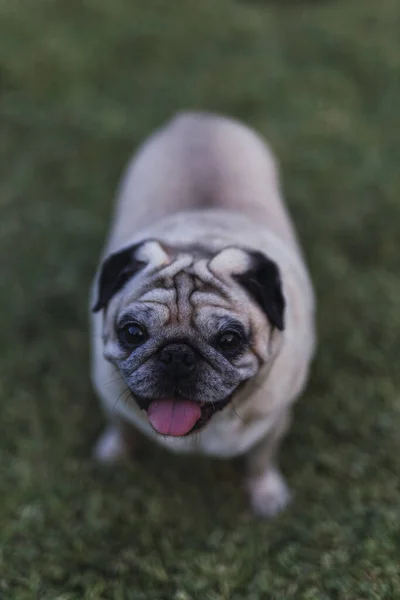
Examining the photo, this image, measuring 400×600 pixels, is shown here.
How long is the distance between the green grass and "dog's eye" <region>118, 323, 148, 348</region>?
1174 mm

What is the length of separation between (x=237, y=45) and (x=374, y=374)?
4687 millimetres

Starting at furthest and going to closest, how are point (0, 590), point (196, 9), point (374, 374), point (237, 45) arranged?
point (196, 9) → point (237, 45) → point (374, 374) → point (0, 590)

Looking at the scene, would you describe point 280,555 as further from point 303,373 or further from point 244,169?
point 244,169

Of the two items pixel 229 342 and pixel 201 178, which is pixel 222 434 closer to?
pixel 229 342

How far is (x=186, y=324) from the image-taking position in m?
2.37

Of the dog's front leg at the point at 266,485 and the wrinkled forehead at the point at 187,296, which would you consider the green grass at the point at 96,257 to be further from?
the wrinkled forehead at the point at 187,296

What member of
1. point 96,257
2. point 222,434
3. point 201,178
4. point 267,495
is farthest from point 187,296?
point 96,257

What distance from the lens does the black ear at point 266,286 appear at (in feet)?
8.05

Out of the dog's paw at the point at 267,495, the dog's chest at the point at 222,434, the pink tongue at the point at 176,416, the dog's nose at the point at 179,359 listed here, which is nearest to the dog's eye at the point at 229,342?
the dog's nose at the point at 179,359

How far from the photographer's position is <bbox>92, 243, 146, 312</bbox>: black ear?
8.30 ft

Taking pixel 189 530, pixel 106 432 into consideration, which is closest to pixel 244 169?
pixel 106 432

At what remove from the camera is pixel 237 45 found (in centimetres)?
699

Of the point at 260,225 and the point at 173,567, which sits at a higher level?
the point at 260,225

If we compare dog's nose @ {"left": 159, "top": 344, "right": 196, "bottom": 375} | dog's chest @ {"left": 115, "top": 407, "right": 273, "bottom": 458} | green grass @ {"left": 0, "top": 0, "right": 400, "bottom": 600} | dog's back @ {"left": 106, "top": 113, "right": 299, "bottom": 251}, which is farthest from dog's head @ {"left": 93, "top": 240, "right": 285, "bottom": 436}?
green grass @ {"left": 0, "top": 0, "right": 400, "bottom": 600}
